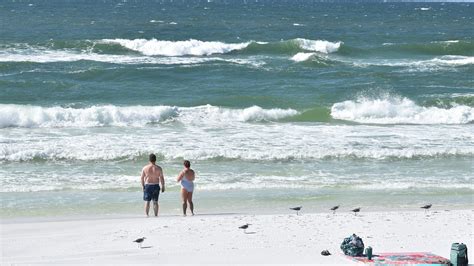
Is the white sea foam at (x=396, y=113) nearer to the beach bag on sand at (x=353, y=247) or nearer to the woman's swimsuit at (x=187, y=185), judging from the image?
the woman's swimsuit at (x=187, y=185)

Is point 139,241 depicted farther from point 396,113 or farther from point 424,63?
point 424,63

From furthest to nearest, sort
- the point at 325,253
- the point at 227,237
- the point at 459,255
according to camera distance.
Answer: the point at 227,237, the point at 325,253, the point at 459,255

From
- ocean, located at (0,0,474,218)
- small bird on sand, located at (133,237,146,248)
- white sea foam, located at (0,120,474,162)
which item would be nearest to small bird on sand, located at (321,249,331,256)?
small bird on sand, located at (133,237,146,248)

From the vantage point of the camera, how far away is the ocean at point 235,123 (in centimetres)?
1597

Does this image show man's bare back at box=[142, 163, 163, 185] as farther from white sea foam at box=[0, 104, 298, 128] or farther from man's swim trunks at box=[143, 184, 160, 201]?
white sea foam at box=[0, 104, 298, 128]

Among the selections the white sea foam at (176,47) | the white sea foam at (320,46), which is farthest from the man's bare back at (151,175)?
the white sea foam at (320,46)

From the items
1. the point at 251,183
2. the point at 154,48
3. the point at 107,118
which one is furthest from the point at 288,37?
the point at 251,183

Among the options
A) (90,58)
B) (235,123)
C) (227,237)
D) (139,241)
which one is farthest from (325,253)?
(90,58)

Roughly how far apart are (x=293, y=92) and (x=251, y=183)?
528 inches

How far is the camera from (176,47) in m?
43.7

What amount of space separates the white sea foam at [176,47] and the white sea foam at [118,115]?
17199mm

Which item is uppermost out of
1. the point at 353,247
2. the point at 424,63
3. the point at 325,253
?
the point at 424,63

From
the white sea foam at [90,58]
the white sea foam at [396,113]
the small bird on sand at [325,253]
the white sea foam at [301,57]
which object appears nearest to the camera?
the small bird on sand at [325,253]

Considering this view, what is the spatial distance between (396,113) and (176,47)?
64.6 feet
